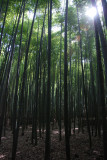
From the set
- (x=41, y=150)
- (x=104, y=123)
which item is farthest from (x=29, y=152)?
(x=104, y=123)

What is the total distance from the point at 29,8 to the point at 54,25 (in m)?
1.71

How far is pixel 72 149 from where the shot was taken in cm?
389

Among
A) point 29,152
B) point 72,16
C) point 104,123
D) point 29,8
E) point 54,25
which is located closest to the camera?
point 104,123

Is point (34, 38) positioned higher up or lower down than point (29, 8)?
lower down

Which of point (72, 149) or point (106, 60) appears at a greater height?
point (106, 60)

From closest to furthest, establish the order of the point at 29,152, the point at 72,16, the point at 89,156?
the point at 89,156 < the point at 29,152 < the point at 72,16

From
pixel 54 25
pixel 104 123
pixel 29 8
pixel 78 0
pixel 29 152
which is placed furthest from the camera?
pixel 54 25

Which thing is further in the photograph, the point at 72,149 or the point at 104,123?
the point at 72,149

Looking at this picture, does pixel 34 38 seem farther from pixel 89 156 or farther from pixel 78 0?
pixel 89 156

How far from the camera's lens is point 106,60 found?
2145 mm

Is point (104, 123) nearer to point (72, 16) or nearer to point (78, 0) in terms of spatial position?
point (78, 0)

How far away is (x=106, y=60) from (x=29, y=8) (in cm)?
456

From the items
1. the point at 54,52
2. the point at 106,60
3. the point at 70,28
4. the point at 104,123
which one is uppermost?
the point at 70,28

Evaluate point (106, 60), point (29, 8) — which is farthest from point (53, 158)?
point (29, 8)
